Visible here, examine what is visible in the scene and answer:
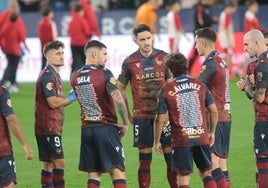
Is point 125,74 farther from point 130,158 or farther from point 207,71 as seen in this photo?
point 130,158

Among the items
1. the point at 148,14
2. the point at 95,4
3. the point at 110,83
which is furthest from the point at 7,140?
Result: the point at 95,4

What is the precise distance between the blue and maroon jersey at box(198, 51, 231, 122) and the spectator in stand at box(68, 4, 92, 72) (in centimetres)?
1384

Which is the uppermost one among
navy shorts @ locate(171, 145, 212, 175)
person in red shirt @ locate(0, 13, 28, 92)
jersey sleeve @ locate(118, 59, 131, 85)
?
person in red shirt @ locate(0, 13, 28, 92)

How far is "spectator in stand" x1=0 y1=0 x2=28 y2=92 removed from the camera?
26047 mm

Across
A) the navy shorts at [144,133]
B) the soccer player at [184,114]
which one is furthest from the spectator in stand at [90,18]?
the soccer player at [184,114]

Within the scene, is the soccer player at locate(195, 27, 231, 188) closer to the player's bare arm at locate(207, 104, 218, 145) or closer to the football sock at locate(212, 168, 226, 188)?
the football sock at locate(212, 168, 226, 188)

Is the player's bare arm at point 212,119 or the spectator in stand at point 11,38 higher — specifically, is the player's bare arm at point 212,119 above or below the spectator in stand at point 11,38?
below

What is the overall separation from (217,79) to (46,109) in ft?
7.82

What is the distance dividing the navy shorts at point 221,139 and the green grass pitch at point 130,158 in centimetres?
125

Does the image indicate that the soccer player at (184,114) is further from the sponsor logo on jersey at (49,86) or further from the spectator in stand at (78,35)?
the spectator in stand at (78,35)

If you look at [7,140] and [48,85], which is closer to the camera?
[7,140]

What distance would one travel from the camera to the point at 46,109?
13117mm

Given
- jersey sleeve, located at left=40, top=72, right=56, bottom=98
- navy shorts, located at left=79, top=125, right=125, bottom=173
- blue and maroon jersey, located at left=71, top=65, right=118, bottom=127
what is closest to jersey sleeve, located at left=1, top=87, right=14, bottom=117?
blue and maroon jersey, located at left=71, top=65, right=118, bottom=127

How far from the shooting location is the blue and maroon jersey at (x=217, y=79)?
12773mm
